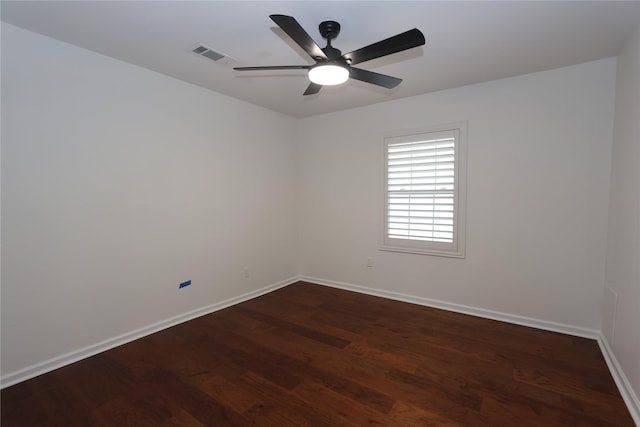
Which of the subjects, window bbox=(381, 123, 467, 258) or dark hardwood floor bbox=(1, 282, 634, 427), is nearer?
dark hardwood floor bbox=(1, 282, 634, 427)

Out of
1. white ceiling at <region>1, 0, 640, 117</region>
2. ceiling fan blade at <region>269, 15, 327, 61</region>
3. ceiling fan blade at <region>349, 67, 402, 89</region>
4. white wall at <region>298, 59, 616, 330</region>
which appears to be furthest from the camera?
white wall at <region>298, 59, 616, 330</region>

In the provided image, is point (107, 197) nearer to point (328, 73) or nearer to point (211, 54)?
point (211, 54)

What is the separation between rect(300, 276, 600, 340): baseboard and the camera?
282cm

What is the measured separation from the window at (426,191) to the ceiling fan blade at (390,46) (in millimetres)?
1849

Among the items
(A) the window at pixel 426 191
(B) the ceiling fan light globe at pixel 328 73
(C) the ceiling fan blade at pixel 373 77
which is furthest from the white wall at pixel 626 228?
(B) the ceiling fan light globe at pixel 328 73

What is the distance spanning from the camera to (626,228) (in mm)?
2203

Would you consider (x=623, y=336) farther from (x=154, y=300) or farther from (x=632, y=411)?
(x=154, y=300)

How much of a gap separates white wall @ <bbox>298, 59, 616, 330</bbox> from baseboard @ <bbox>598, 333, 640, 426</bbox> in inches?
14.0

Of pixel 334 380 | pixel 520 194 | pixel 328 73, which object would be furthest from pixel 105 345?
pixel 520 194

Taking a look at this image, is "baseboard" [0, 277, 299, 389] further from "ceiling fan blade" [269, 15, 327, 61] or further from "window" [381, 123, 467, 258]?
"ceiling fan blade" [269, 15, 327, 61]

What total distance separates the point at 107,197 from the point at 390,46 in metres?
2.63

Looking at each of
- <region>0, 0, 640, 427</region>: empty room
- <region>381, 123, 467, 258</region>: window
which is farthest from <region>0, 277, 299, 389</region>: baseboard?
<region>381, 123, 467, 258</region>: window

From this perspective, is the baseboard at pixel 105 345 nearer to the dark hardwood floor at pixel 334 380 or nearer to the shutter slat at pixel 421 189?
the dark hardwood floor at pixel 334 380

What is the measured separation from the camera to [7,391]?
2.06 meters
